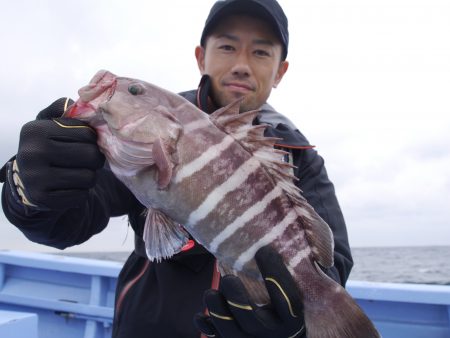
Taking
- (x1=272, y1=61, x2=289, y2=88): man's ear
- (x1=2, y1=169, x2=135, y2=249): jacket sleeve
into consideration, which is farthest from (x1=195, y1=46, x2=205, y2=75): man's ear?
(x1=2, y1=169, x2=135, y2=249): jacket sleeve

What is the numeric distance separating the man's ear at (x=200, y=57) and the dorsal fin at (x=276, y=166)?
149 cm

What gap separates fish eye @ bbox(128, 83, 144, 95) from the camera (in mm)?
2002

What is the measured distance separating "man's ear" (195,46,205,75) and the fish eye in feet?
4.67

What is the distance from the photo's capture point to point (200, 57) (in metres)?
3.42

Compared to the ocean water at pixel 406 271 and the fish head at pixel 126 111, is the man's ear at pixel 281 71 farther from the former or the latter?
the ocean water at pixel 406 271

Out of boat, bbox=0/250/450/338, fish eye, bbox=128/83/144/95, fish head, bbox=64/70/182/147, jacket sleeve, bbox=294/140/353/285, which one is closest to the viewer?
fish head, bbox=64/70/182/147

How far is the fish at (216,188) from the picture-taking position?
1828 millimetres

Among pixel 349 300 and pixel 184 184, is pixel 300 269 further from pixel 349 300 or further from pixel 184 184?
pixel 184 184

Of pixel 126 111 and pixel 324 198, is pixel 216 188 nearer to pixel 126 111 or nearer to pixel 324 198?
pixel 126 111

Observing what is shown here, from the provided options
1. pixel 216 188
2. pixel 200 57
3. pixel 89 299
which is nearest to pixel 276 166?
pixel 216 188

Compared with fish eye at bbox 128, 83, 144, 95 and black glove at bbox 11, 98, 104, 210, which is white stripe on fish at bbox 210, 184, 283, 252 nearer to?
black glove at bbox 11, 98, 104, 210

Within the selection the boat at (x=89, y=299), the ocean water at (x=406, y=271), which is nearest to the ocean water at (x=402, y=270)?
the ocean water at (x=406, y=271)

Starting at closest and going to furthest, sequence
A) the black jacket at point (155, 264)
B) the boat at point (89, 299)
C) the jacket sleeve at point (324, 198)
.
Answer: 1. the black jacket at point (155, 264)
2. the jacket sleeve at point (324, 198)
3. the boat at point (89, 299)

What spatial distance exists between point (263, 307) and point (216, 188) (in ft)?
2.18
